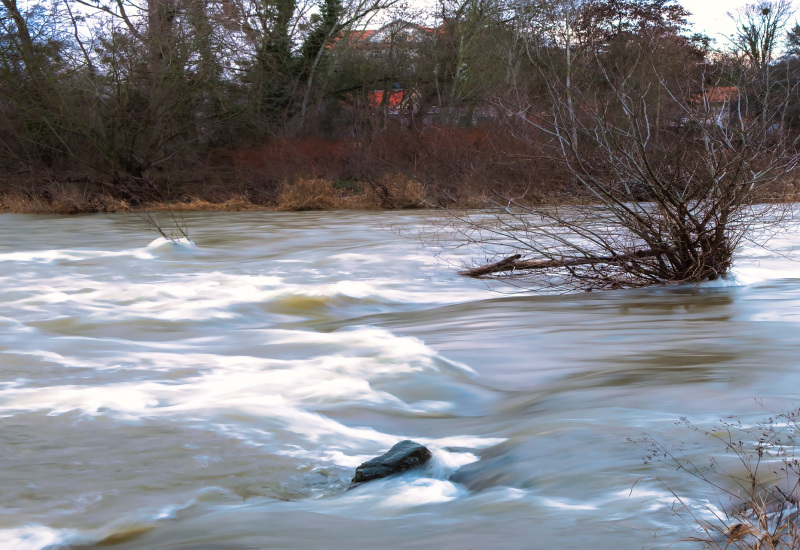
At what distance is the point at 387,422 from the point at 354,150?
79.2 ft

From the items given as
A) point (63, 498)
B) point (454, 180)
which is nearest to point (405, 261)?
point (63, 498)

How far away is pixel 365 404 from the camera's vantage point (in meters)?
5.47

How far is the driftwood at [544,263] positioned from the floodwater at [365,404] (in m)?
0.32

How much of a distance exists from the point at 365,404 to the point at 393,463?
1.54 m

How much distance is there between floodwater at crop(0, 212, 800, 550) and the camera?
344 centimetres

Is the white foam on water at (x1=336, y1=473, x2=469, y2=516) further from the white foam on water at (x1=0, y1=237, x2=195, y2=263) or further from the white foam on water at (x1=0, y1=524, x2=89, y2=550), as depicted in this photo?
the white foam on water at (x1=0, y1=237, x2=195, y2=263)

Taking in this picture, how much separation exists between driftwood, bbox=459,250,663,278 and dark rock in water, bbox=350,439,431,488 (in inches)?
229

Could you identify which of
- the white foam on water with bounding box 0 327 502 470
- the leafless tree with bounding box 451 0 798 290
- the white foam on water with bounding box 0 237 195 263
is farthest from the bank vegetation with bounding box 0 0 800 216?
the white foam on water with bounding box 0 327 502 470

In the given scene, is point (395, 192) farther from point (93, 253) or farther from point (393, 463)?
point (393, 463)

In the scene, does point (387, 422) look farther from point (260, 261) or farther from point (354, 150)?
point (354, 150)

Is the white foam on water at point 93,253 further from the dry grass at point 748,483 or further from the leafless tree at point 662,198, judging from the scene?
the dry grass at point 748,483

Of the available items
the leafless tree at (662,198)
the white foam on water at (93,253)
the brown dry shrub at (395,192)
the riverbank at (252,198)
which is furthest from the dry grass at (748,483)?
the brown dry shrub at (395,192)

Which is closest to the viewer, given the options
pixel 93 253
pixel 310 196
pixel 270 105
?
pixel 93 253

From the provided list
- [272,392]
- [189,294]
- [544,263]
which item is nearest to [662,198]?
[544,263]
